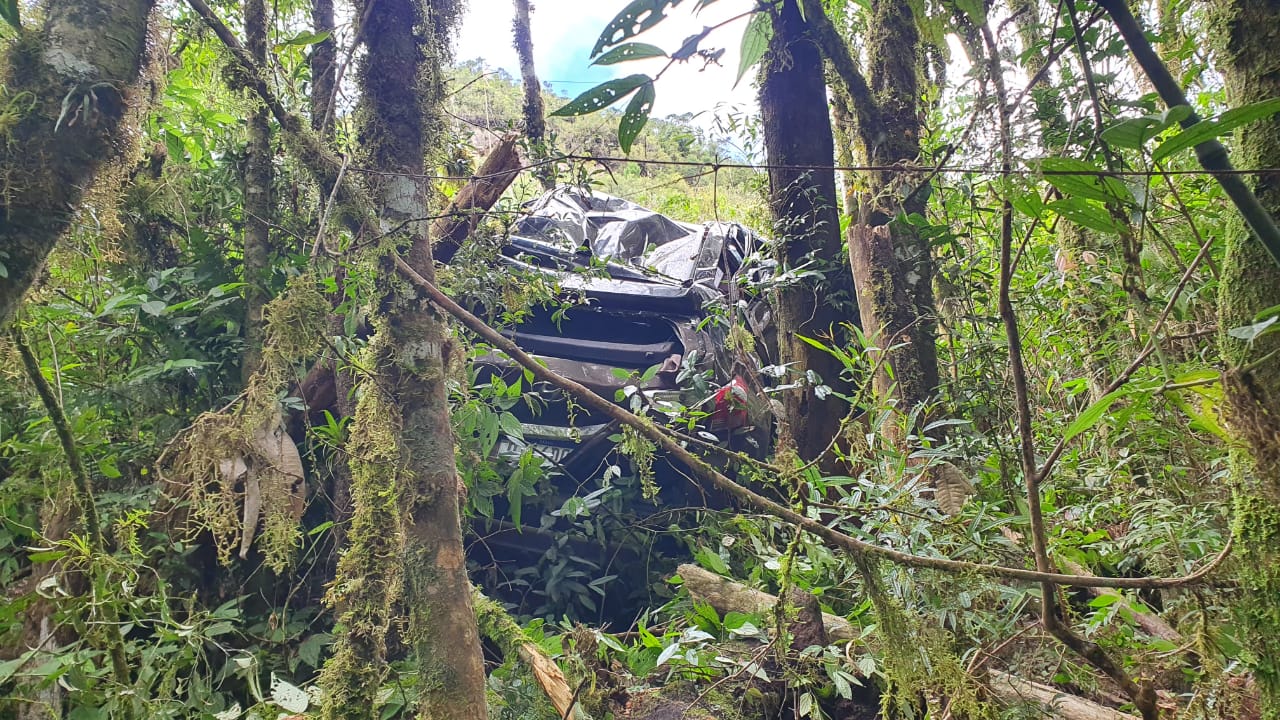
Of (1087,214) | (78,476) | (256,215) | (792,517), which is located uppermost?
(256,215)

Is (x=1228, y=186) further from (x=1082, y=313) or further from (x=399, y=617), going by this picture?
(x=1082, y=313)

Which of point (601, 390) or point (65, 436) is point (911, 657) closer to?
point (65, 436)

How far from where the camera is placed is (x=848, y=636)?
2.12 m

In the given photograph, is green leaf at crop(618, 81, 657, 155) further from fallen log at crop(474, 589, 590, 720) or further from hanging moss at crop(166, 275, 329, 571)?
fallen log at crop(474, 589, 590, 720)

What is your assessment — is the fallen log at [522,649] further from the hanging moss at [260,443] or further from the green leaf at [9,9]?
the green leaf at [9,9]

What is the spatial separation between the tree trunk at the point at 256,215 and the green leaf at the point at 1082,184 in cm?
270

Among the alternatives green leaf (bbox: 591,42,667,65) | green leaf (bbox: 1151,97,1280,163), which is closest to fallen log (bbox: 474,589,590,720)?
green leaf (bbox: 591,42,667,65)

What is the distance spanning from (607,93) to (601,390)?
3143mm

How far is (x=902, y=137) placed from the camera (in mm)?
2527

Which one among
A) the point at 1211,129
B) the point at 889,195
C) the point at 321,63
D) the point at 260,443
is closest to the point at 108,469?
the point at 260,443

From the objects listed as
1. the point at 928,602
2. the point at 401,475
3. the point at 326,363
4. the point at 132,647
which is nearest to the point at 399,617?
the point at 401,475

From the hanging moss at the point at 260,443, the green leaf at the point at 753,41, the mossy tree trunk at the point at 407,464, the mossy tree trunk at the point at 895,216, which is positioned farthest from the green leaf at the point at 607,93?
the mossy tree trunk at the point at 895,216

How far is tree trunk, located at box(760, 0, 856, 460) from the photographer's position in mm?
2854

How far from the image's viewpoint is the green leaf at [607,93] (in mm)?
580
